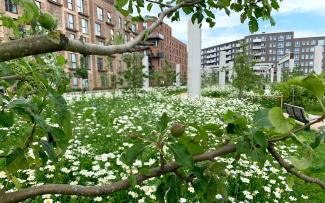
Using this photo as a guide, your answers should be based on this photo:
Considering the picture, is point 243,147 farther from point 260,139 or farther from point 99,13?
point 99,13

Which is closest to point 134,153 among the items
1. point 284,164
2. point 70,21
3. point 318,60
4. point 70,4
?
point 284,164

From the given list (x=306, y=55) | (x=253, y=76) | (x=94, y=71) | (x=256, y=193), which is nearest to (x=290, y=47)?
(x=306, y=55)

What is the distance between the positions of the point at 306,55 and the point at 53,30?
163230 mm

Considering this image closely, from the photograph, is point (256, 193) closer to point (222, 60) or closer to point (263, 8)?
point (263, 8)

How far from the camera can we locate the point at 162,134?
1.02m

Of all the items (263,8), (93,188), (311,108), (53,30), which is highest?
(263,8)

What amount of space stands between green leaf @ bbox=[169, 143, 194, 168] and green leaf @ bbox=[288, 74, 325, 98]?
14.6 inches

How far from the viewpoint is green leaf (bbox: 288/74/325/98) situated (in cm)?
72

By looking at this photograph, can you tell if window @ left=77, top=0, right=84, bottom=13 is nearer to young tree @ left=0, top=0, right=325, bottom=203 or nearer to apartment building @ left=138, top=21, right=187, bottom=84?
apartment building @ left=138, top=21, right=187, bottom=84

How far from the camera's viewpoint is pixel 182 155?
911mm

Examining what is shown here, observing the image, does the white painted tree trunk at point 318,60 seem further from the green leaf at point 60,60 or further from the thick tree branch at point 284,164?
the green leaf at point 60,60

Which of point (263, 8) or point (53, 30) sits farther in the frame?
point (263, 8)

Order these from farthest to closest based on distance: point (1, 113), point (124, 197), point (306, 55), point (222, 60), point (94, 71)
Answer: point (306, 55) → point (94, 71) → point (222, 60) → point (124, 197) → point (1, 113)

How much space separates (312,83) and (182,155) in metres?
0.42
